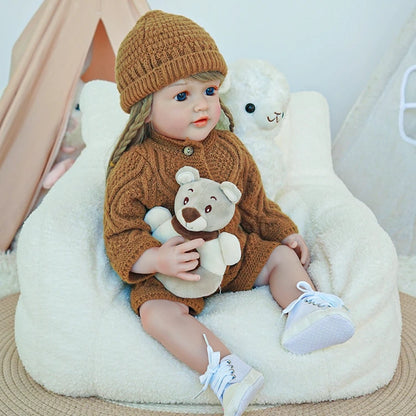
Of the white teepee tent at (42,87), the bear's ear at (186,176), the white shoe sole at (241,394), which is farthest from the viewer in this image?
the white teepee tent at (42,87)

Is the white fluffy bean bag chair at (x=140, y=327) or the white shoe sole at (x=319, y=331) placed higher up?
the white shoe sole at (x=319, y=331)

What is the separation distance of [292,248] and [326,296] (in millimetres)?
218

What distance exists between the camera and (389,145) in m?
1.93

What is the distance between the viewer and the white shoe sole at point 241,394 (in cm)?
99

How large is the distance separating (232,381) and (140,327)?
0.78ft

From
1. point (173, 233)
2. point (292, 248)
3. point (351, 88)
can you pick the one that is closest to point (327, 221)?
point (292, 248)

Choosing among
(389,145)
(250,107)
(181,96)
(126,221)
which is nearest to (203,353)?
(126,221)

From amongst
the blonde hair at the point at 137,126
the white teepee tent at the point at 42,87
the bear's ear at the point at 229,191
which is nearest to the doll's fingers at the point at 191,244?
the bear's ear at the point at 229,191

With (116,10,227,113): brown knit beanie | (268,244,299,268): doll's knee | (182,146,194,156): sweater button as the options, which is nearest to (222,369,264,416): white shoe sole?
(268,244,299,268): doll's knee

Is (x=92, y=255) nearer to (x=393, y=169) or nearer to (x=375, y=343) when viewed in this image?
(x=375, y=343)

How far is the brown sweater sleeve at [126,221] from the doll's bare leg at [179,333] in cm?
8

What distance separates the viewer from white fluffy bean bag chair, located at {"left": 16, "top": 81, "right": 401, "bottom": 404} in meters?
1.10

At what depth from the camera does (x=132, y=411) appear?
3.60 feet

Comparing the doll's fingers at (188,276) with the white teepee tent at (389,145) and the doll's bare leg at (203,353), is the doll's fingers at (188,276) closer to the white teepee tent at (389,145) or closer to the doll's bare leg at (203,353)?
the doll's bare leg at (203,353)
